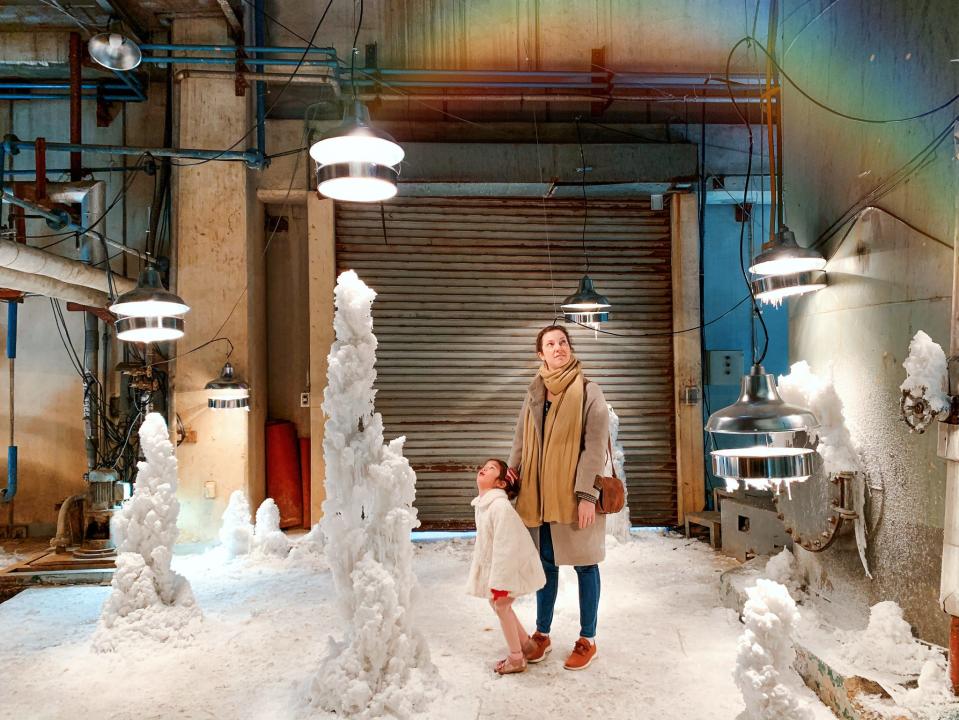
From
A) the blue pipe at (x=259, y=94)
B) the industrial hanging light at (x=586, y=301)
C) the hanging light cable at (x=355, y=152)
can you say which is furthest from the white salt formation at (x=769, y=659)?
the blue pipe at (x=259, y=94)

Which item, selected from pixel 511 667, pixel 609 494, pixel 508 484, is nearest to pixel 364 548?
pixel 508 484

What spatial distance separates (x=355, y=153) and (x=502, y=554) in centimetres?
261

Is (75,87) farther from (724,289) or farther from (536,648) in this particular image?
(724,289)

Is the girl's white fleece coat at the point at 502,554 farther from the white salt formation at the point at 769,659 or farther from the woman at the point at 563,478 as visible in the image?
the white salt formation at the point at 769,659

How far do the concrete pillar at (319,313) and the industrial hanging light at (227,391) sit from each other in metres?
1.01

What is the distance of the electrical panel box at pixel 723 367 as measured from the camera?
8.87 meters

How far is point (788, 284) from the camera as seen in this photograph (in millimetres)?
4562

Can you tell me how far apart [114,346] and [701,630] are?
7797 mm

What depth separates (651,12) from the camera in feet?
28.0

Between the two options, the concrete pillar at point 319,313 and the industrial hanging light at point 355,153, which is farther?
the concrete pillar at point 319,313

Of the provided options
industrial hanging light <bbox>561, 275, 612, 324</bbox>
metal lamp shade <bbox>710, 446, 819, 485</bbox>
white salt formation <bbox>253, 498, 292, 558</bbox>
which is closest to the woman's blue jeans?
metal lamp shade <bbox>710, 446, 819, 485</bbox>

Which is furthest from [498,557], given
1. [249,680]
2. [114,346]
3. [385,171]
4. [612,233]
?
[114,346]

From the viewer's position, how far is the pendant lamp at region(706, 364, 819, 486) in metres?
3.57

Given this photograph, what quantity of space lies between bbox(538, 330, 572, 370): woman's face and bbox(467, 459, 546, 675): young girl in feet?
2.52
